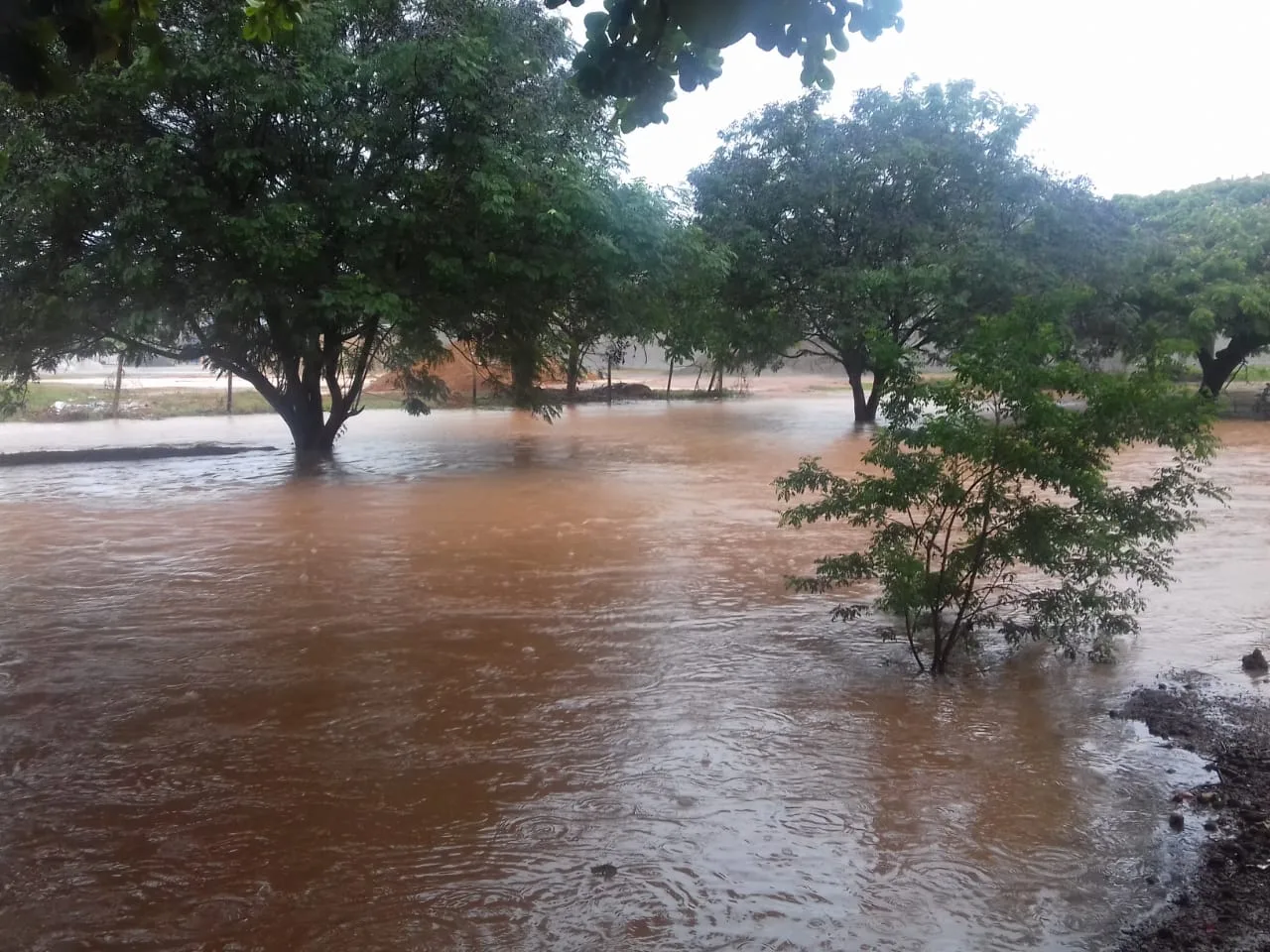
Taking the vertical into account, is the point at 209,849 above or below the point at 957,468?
below

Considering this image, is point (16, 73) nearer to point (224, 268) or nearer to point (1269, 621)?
point (1269, 621)

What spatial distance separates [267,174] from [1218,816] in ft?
40.6

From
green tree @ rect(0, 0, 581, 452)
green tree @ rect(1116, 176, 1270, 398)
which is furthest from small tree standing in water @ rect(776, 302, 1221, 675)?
green tree @ rect(1116, 176, 1270, 398)

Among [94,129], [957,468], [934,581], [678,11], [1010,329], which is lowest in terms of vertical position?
[934,581]

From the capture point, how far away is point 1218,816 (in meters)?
3.91

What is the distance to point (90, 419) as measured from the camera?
2264 cm

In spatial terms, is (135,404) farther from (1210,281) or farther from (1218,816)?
(1218,816)

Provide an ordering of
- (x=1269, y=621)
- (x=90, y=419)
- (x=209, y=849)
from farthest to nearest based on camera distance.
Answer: (x=90, y=419), (x=1269, y=621), (x=209, y=849)

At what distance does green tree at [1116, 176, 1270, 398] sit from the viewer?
861 inches

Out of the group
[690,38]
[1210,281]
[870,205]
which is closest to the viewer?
[690,38]

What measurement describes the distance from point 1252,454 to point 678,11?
16.4 m

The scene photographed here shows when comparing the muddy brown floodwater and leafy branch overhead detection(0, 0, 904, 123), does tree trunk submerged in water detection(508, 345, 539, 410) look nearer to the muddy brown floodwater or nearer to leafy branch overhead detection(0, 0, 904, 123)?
the muddy brown floodwater

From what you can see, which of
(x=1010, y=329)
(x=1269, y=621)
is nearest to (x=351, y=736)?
(x=1010, y=329)

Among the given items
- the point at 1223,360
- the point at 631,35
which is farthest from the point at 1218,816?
the point at 1223,360
